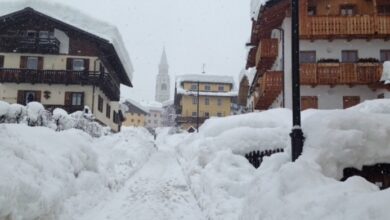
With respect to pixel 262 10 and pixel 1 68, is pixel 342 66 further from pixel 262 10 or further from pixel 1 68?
pixel 1 68

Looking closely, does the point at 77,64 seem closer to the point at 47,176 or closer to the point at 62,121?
the point at 62,121

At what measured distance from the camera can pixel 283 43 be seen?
2459cm

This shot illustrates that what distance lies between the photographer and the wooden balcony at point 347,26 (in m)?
23.5

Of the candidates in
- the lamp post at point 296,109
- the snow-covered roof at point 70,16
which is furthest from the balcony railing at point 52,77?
the lamp post at point 296,109

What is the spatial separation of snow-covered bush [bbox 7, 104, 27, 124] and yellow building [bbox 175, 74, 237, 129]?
179ft

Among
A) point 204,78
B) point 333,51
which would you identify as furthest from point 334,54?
point 204,78

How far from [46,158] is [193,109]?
66.9 meters

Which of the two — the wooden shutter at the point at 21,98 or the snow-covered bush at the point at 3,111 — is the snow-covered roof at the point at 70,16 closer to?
the wooden shutter at the point at 21,98

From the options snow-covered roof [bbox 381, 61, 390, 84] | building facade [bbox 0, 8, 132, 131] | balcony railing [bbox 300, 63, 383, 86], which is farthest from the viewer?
building facade [bbox 0, 8, 132, 131]

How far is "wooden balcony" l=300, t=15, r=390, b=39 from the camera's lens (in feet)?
77.2

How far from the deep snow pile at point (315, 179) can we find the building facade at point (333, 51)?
13.7 metres

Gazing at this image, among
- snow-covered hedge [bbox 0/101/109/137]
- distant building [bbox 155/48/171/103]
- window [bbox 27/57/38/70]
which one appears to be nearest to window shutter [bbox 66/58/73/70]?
window [bbox 27/57/38/70]

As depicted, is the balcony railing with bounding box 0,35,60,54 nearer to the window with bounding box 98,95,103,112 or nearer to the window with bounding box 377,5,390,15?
the window with bounding box 98,95,103,112

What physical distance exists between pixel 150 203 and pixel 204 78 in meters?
68.6
